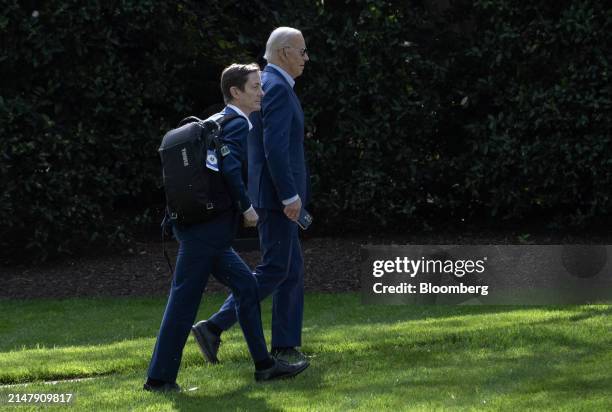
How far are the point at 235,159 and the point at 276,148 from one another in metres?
0.69

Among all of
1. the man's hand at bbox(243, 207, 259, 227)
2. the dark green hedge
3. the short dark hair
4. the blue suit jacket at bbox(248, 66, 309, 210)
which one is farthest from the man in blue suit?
the dark green hedge

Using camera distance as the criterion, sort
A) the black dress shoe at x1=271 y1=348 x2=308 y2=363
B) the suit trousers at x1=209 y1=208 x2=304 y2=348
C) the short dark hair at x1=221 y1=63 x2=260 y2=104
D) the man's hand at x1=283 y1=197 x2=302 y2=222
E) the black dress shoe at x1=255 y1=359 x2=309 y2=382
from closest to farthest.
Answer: the short dark hair at x1=221 y1=63 x2=260 y2=104, the black dress shoe at x1=255 y1=359 x2=309 y2=382, the man's hand at x1=283 y1=197 x2=302 y2=222, the suit trousers at x1=209 y1=208 x2=304 y2=348, the black dress shoe at x1=271 y1=348 x2=308 y2=363

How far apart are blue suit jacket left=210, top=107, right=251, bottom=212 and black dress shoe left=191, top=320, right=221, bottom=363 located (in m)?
1.06

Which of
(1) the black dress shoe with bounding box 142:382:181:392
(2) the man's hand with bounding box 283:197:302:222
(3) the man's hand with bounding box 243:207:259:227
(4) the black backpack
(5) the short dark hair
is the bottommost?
(1) the black dress shoe with bounding box 142:382:181:392

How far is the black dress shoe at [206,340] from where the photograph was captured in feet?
23.2

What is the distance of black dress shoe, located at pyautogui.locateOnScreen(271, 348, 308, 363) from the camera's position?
7.13 m

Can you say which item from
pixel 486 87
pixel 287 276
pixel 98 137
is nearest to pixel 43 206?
pixel 98 137

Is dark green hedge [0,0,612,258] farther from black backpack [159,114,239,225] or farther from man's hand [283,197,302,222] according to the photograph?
black backpack [159,114,239,225]

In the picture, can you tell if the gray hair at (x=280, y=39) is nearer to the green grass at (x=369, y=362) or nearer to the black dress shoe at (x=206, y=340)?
the black dress shoe at (x=206, y=340)

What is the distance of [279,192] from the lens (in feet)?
22.6

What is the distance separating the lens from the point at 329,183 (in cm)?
1293

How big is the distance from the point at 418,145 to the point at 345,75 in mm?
1158

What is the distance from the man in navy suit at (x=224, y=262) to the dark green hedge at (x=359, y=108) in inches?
229

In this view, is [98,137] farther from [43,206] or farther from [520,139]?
[520,139]
